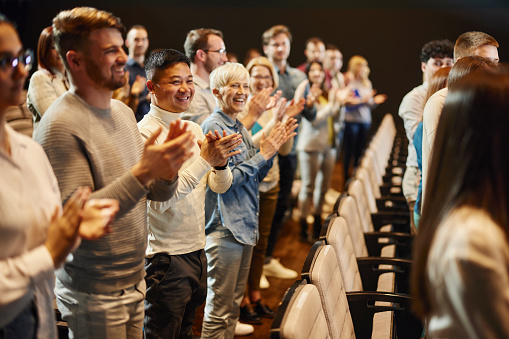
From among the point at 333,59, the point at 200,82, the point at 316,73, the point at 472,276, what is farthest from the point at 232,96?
the point at 333,59

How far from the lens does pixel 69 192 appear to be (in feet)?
4.36

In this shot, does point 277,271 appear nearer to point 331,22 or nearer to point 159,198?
point 159,198

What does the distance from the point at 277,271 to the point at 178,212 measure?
6.20 ft

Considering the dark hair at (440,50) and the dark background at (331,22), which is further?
the dark background at (331,22)

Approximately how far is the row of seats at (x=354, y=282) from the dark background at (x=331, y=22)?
6740mm

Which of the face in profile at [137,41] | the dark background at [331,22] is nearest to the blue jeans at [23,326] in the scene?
the face in profile at [137,41]

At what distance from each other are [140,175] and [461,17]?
9.17 m

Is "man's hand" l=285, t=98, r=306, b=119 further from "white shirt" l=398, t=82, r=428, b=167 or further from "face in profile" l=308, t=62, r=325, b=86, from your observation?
"face in profile" l=308, t=62, r=325, b=86

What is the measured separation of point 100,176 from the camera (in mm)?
1362

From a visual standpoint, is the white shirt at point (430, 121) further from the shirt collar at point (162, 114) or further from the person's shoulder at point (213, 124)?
the shirt collar at point (162, 114)

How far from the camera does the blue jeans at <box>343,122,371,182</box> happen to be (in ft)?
19.4

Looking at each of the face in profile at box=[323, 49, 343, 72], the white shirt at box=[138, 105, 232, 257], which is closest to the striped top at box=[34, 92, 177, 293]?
the white shirt at box=[138, 105, 232, 257]

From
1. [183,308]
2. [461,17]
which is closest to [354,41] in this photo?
[461,17]

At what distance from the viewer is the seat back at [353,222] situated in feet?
7.96
